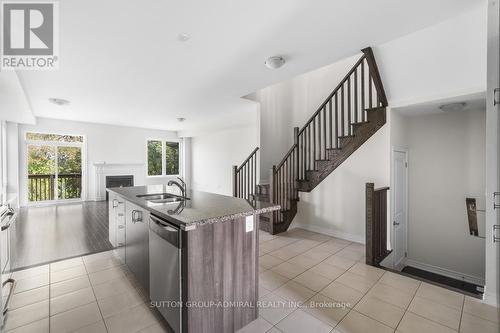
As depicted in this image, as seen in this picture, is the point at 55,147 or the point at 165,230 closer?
the point at 165,230

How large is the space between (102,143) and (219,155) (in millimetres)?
3981

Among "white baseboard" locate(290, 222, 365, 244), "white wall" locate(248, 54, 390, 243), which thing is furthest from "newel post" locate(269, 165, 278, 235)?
"white wall" locate(248, 54, 390, 243)

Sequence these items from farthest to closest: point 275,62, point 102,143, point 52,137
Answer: point 102,143, point 52,137, point 275,62

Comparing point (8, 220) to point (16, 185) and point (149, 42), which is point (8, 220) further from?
point (16, 185)

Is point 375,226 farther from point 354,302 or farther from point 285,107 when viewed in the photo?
point 285,107

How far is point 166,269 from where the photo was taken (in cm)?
175

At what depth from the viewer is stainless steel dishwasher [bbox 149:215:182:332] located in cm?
163

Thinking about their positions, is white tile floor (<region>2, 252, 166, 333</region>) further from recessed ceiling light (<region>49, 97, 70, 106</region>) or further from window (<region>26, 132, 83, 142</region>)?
window (<region>26, 132, 83, 142</region>)

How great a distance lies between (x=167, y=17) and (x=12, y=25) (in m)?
1.52

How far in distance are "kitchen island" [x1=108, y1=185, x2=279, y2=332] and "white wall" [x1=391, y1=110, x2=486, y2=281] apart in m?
3.13

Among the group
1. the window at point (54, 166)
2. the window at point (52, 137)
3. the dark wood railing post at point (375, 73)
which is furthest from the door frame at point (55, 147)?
the dark wood railing post at point (375, 73)

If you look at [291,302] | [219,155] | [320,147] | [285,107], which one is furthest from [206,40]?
[219,155]

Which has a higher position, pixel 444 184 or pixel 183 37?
pixel 183 37

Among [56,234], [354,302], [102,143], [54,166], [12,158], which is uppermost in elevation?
[102,143]
